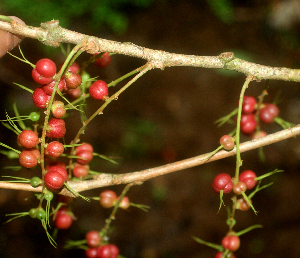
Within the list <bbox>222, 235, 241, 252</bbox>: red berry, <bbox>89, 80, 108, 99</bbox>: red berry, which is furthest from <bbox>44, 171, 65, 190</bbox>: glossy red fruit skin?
<bbox>222, 235, 241, 252</bbox>: red berry

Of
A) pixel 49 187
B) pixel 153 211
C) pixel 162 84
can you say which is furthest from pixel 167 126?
pixel 49 187

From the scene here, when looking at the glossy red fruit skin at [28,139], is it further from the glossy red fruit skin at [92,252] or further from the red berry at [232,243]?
the red berry at [232,243]

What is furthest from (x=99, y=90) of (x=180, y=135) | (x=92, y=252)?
(x=180, y=135)

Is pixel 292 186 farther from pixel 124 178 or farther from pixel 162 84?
pixel 124 178

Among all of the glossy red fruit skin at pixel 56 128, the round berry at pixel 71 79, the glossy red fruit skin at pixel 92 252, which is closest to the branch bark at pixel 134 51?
the round berry at pixel 71 79

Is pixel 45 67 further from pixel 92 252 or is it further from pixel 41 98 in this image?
pixel 92 252

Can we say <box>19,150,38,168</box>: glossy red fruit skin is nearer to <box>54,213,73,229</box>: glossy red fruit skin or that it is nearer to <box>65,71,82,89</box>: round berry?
<box>65,71,82,89</box>: round berry
